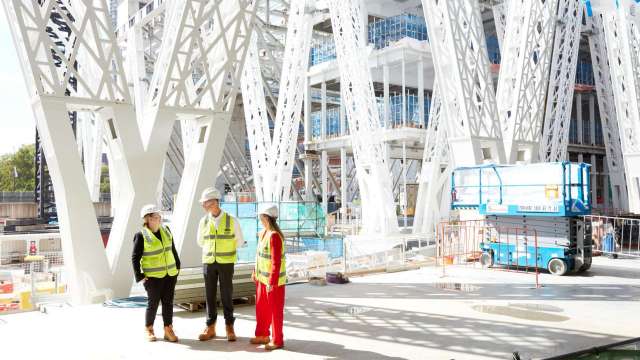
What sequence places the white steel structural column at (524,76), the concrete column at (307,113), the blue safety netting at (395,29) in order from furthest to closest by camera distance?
1. the concrete column at (307,113)
2. the blue safety netting at (395,29)
3. the white steel structural column at (524,76)

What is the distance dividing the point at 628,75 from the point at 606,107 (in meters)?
15.3

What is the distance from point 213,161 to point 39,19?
3.43 m

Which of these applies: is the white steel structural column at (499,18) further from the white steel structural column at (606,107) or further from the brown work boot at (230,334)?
the brown work boot at (230,334)

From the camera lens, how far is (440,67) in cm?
1379

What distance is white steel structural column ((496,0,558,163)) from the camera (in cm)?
1511

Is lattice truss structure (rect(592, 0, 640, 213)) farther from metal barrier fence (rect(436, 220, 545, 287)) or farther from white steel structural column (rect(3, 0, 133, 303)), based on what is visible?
white steel structural column (rect(3, 0, 133, 303))

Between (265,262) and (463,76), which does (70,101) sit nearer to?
A: (265,262)

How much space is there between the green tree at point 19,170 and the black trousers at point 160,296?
254 ft

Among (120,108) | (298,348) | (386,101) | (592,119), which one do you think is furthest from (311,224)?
(592,119)

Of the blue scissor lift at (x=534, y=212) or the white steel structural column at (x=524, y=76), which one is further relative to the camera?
the white steel structural column at (x=524, y=76)

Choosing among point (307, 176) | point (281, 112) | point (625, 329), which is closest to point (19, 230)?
point (281, 112)

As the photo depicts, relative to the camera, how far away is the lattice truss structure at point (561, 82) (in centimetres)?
3177

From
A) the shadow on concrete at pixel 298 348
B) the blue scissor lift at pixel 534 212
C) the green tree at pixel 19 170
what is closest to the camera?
the shadow on concrete at pixel 298 348

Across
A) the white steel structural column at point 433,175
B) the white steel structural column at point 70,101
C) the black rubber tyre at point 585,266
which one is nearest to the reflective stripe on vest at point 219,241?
the white steel structural column at point 70,101
